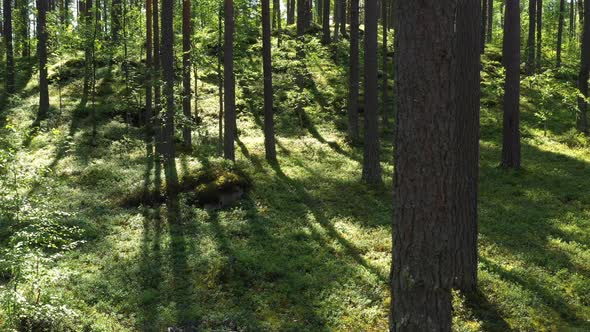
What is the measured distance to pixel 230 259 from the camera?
11.4 m

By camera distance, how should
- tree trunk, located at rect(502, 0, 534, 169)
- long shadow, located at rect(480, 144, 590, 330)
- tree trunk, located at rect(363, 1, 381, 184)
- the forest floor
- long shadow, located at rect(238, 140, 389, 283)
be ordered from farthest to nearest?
tree trunk, located at rect(502, 0, 534, 169) < tree trunk, located at rect(363, 1, 381, 184) < long shadow, located at rect(238, 140, 389, 283) < long shadow, located at rect(480, 144, 590, 330) < the forest floor

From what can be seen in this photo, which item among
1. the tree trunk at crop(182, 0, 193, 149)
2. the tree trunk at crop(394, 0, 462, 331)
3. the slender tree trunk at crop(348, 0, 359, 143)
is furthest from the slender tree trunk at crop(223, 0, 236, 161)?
the tree trunk at crop(394, 0, 462, 331)

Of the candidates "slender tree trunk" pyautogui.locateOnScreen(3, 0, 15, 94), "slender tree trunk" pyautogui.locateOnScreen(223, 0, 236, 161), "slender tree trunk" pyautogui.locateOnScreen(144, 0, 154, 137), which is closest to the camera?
"slender tree trunk" pyautogui.locateOnScreen(223, 0, 236, 161)

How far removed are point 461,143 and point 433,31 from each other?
5933mm

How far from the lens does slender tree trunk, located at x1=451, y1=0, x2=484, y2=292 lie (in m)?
9.41

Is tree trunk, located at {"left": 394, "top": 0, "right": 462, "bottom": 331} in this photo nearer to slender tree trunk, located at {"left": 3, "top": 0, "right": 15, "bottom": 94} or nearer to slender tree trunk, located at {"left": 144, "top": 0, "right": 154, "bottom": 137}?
slender tree trunk, located at {"left": 144, "top": 0, "right": 154, "bottom": 137}

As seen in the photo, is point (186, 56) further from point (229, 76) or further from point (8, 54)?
point (8, 54)

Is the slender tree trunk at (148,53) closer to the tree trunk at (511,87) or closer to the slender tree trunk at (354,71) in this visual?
the slender tree trunk at (354,71)

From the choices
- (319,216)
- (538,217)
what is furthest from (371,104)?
(538,217)

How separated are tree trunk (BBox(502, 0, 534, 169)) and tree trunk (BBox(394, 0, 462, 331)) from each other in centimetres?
1490

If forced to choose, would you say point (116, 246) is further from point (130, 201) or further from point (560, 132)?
point (560, 132)

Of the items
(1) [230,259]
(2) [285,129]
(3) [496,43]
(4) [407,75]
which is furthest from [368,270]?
(3) [496,43]

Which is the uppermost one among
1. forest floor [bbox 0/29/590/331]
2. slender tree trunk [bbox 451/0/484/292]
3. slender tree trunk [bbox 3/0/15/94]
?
slender tree trunk [bbox 3/0/15/94]

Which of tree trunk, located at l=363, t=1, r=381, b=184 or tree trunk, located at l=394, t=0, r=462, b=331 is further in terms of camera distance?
tree trunk, located at l=363, t=1, r=381, b=184
